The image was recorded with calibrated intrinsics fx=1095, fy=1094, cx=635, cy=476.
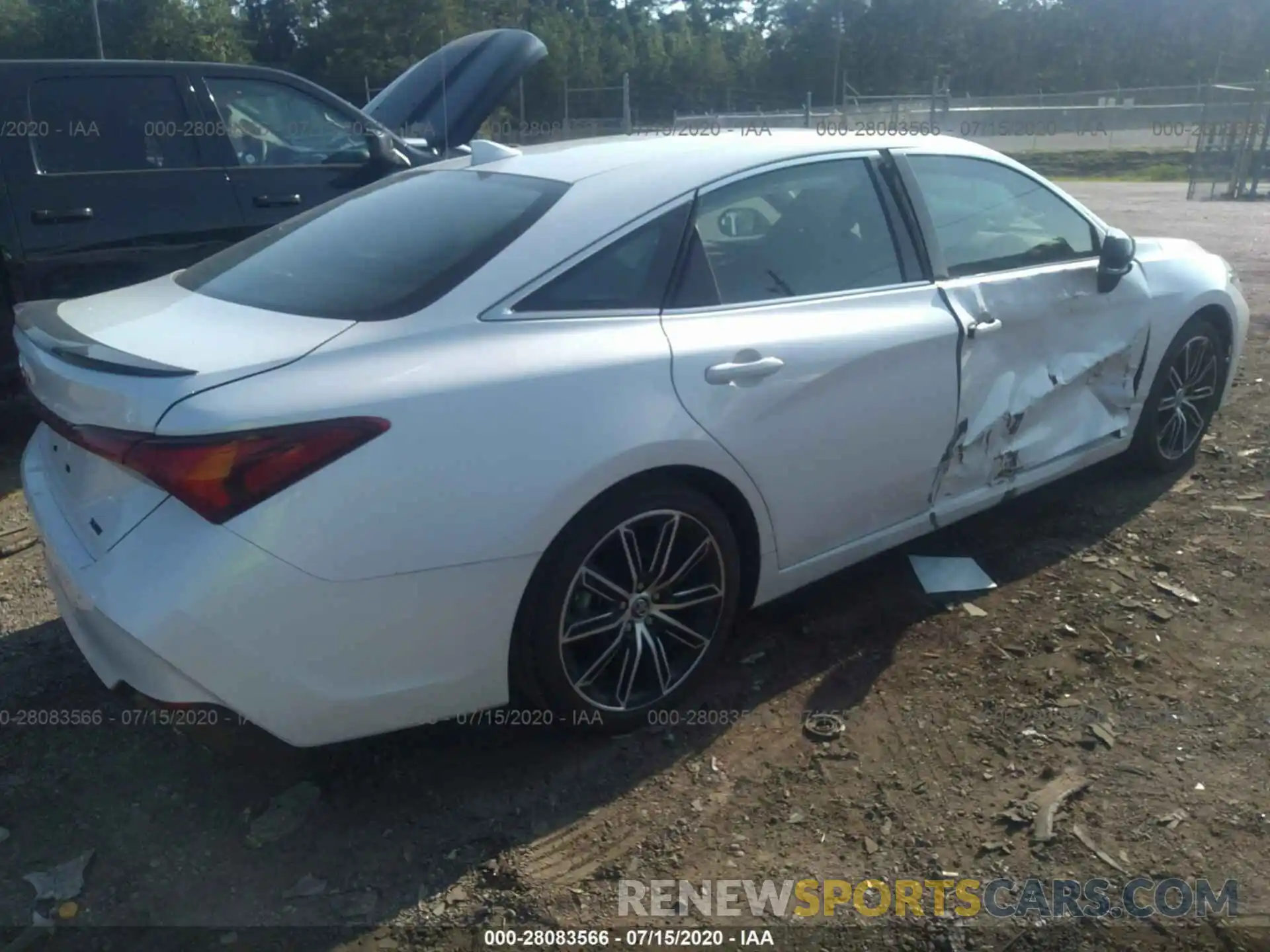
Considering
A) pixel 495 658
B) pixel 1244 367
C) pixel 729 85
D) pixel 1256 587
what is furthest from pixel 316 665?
pixel 729 85

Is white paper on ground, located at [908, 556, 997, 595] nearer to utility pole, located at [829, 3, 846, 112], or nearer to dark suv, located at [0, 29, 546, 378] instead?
dark suv, located at [0, 29, 546, 378]

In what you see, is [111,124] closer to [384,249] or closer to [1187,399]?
[384,249]

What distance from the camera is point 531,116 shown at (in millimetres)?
29547

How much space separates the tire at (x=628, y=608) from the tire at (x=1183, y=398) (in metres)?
2.49

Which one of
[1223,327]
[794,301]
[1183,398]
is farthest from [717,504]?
[1223,327]

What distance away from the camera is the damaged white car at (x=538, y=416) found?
7.89ft

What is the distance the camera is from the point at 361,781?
9.66ft

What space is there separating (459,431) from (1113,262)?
2947 mm

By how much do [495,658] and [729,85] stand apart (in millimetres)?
37868

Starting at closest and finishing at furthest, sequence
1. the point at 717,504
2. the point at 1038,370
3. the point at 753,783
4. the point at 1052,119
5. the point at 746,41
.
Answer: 1. the point at 753,783
2. the point at 717,504
3. the point at 1038,370
4. the point at 1052,119
5. the point at 746,41

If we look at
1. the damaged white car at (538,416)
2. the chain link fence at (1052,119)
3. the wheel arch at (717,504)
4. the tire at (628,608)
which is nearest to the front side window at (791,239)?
the damaged white car at (538,416)

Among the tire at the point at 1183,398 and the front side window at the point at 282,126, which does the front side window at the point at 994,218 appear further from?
the front side window at the point at 282,126

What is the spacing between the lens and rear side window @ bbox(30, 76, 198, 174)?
18.0 feet

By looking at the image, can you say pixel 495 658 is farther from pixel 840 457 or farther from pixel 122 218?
pixel 122 218
